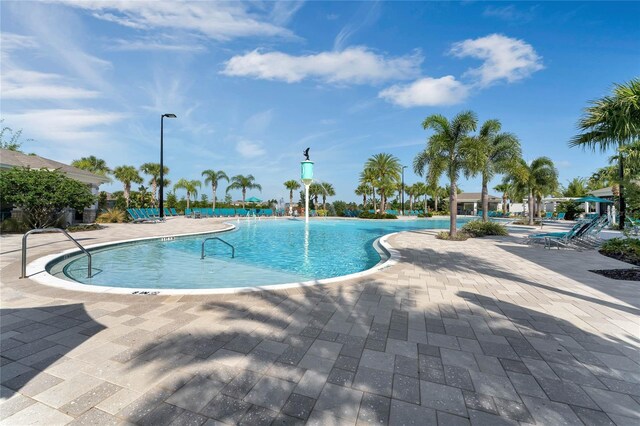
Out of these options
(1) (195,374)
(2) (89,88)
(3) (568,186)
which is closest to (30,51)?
(2) (89,88)

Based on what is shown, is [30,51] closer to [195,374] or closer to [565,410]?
[195,374]

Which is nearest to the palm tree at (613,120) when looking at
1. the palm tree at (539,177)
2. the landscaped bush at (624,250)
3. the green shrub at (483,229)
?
the landscaped bush at (624,250)

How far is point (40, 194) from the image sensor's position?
12.9 meters

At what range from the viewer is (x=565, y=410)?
82.0 inches

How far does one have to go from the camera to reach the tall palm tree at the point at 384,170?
35625 millimetres

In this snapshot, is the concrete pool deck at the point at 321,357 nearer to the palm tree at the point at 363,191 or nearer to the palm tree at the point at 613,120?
the palm tree at the point at 613,120

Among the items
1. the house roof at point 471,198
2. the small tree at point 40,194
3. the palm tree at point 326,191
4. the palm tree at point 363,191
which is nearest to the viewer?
the small tree at point 40,194

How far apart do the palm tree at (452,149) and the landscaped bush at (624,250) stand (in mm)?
5492

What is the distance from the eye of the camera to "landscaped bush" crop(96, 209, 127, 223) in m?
20.1

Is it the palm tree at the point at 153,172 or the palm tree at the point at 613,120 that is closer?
the palm tree at the point at 613,120

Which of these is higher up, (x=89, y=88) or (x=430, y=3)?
(x=430, y=3)

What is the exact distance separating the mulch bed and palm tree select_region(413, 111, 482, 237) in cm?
727

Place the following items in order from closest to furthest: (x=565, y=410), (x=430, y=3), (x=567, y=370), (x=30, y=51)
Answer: (x=565, y=410)
(x=567, y=370)
(x=30, y=51)
(x=430, y=3)

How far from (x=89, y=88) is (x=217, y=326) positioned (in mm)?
17250
